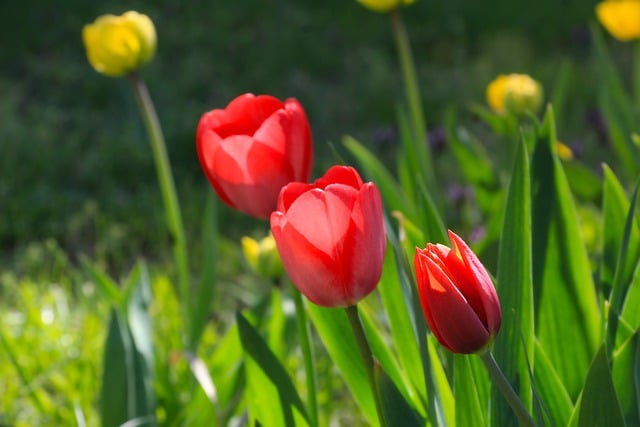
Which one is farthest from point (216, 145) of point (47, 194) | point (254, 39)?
point (254, 39)

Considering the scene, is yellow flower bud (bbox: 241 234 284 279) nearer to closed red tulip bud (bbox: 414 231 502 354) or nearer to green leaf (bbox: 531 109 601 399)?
green leaf (bbox: 531 109 601 399)

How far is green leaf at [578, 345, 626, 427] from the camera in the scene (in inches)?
31.0

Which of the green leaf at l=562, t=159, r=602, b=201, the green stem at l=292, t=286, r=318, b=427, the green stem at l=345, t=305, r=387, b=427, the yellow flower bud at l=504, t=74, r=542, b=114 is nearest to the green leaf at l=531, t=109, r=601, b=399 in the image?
A: the green stem at l=292, t=286, r=318, b=427

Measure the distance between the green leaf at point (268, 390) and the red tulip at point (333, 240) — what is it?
0.27 m

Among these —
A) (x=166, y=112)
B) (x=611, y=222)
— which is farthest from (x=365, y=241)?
(x=166, y=112)

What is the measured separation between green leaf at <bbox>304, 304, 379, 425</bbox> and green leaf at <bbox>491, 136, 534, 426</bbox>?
0.60 ft

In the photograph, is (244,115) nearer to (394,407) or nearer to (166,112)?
(394,407)

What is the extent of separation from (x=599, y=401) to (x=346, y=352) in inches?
14.1

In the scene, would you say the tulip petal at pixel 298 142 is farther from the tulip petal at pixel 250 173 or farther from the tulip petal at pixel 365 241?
the tulip petal at pixel 365 241

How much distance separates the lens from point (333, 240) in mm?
786

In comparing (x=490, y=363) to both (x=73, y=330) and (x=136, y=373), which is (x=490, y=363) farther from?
(x=73, y=330)

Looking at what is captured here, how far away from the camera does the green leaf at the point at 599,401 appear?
79 cm

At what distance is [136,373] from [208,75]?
315cm

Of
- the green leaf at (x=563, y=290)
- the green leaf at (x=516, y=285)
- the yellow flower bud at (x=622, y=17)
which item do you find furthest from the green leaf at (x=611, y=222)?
→ the yellow flower bud at (x=622, y=17)
